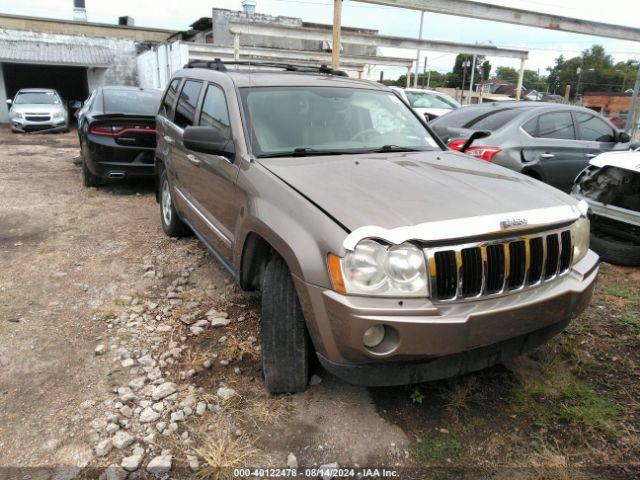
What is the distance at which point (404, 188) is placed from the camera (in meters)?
2.69

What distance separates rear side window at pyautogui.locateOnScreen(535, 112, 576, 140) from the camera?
648 cm

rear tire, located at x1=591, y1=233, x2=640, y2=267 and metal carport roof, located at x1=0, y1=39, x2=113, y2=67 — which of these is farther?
metal carport roof, located at x1=0, y1=39, x2=113, y2=67

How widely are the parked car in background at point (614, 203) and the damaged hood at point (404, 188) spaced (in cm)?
228

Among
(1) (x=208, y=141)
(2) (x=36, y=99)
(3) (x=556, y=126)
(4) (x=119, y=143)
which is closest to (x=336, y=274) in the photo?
(1) (x=208, y=141)

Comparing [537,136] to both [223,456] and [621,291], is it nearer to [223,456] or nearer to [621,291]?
[621,291]

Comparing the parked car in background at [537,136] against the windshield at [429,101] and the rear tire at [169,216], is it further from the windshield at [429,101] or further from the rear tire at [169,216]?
the windshield at [429,101]

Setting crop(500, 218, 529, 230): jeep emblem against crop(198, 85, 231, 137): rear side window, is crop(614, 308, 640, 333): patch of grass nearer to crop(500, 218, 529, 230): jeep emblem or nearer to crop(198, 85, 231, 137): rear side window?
crop(500, 218, 529, 230): jeep emblem

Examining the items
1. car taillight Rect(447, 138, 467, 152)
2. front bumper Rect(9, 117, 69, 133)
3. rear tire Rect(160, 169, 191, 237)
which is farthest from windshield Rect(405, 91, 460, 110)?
front bumper Rect(9, 117, 69, 133)

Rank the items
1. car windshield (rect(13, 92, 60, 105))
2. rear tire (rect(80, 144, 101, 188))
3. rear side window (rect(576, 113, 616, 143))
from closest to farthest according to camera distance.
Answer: rear side window (rect(576, 113, 616, 143)) < rear tire (rect(80, 144, 101, 188)) < car windshield (rect(13, 92, 60, 105))

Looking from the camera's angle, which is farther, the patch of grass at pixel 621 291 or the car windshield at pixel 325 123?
the patch of grass at pixel 621 291

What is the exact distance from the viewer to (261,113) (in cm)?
343

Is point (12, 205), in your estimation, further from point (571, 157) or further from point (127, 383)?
point (571, 157)

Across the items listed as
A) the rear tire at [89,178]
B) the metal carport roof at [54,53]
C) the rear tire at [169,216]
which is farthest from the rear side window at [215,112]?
the metal carport roof at [54,53]

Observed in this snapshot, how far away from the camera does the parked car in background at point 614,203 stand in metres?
4.81
